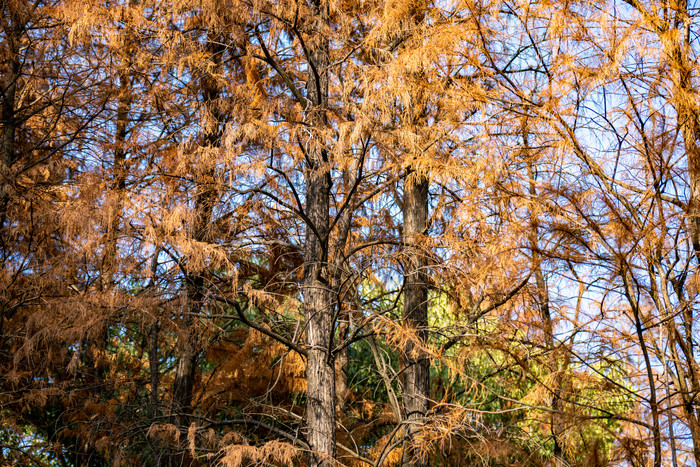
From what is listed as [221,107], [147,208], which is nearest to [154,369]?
[147,208]

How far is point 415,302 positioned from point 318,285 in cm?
158

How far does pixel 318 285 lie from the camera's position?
22.5ft

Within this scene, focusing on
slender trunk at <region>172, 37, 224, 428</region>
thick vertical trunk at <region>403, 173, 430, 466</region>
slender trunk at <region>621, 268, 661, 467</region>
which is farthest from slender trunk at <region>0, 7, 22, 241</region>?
slender trunk at <region>621, 268, 661, 467</region>

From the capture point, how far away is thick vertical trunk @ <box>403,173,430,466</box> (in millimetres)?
6956

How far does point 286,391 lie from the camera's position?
9.89m

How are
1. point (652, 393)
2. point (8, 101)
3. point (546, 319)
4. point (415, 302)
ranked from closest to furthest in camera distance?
point (652, 393) → point (8, 101) → point (546, 319) → point (415, 302)

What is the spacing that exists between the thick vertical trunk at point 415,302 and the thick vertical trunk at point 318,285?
812mm

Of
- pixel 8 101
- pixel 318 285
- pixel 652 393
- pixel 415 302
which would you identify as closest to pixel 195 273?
pixel 318 285

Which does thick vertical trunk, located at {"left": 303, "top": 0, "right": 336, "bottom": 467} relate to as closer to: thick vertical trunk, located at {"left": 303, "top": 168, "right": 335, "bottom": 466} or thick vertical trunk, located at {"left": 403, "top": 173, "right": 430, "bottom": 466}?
thick vertical trunk, located at {"left": 303, "top": 168, "right": 335, "bottom": 466}

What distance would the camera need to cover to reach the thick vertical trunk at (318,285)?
6.46 metres

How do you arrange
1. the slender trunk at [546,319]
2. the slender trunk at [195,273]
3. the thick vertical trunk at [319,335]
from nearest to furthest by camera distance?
the slender trunk at [546,319], the thick vertical trunk at [319,335], the slender trunk at [195,273]

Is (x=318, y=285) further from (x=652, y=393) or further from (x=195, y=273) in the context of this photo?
(x=652, y=393)

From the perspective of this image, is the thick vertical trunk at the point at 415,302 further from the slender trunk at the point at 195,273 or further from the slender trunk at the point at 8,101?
→ the slender trunk at the point at 8,101

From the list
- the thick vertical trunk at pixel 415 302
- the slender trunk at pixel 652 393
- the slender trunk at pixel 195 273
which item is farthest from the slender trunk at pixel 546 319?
the slender trunk at pixel 195 273
